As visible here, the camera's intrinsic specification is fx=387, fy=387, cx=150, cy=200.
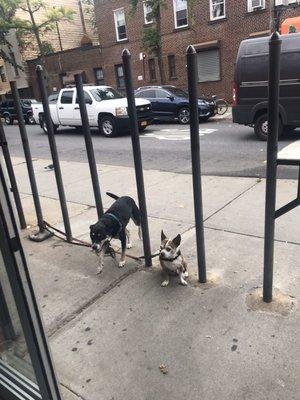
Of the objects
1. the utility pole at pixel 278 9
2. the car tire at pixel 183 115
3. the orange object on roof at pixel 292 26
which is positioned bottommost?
the car tire at pixel 183 115

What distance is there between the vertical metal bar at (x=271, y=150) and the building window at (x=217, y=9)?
67.1 feet

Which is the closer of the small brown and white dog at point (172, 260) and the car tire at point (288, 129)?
the small brown and white dog at point (172, 260)

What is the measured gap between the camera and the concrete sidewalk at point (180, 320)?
2.28 metres

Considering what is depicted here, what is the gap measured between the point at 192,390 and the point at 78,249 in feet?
7.39

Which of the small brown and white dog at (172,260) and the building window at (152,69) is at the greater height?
the building window at (152,69)

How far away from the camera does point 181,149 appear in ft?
33.7

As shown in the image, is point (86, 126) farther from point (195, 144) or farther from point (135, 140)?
point (195, 144)

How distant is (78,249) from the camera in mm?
4152

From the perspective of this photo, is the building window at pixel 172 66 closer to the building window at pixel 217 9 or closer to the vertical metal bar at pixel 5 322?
the building window at pixel 217 9

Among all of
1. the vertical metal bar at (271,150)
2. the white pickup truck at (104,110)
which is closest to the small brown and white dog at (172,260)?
the vertical metal bar at (271,150)

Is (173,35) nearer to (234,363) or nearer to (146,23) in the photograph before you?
(146,23)

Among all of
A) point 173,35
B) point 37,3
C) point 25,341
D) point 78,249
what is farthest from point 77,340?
point 37,3

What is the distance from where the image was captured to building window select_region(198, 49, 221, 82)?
21.4 meters

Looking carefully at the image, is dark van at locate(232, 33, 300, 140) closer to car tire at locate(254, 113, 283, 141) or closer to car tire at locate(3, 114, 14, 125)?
car tire at locate(254, 113, 283, 141)
